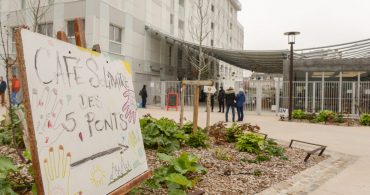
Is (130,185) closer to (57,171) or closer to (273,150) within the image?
(57,171)

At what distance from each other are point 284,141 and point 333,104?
35.3 feet

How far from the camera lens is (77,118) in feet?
7.43

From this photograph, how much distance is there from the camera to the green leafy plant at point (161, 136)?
5.29m

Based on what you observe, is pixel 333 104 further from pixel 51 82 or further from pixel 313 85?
pixel 51 82

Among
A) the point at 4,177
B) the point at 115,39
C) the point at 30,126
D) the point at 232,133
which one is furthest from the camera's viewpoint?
the point at 115,39

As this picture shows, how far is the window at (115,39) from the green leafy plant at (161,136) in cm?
1544

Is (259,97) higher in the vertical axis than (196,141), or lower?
higher

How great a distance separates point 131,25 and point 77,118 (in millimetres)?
20317

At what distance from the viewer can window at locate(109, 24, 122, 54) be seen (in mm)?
20234

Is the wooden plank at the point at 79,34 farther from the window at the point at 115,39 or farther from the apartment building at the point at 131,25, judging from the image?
the window at the point at 115,39

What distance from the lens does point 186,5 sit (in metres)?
29.9

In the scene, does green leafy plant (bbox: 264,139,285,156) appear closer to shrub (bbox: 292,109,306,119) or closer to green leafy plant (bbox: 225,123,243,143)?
green leafy plant (bbox: 225,123,243,143)

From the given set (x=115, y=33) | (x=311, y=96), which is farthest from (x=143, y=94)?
(x=311, y=96)

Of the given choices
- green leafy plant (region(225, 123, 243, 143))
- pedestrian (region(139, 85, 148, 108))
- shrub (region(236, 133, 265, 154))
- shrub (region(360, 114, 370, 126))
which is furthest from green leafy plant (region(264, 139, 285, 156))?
pedestrian (region(139, 85, 148, 108))
